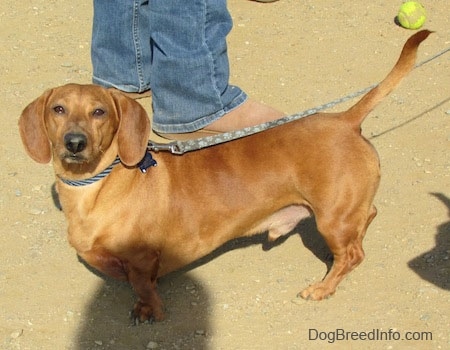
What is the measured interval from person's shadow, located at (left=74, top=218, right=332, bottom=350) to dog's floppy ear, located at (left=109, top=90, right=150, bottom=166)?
0.80 m

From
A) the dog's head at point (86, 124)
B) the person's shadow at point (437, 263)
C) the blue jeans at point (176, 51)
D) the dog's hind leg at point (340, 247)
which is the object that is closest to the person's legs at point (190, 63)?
the blue jeans at point (176, 51)

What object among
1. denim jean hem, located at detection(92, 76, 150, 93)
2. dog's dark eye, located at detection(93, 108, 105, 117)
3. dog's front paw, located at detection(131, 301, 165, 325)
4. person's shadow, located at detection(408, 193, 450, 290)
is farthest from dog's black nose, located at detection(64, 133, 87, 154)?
person's shadow, located at detection(408, 193, 450, 290)

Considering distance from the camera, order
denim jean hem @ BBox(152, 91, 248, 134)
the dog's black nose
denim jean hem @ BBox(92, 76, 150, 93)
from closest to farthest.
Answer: the dog's black nose, denim jean hem @ BBox(152, 91, 248, 134), denim jean hem @ BBox(92, 76, 150, 93)

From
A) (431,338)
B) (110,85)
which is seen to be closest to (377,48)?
(110,85)

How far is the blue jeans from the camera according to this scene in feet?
13.5

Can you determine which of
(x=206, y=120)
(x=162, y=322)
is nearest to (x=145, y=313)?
(x=162, y=322)

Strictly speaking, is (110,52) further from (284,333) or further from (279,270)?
(284,333)

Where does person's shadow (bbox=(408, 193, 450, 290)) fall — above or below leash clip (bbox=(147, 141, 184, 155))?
below

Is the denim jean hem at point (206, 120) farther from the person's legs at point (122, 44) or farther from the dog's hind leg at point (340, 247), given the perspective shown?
the dog's hind leg at point (340, 247)

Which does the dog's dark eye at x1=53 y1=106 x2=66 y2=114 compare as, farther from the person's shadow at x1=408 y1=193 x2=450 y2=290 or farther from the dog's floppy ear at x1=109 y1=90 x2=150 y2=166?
the person's shadow at x1=408 y1=193 x2=450 y2=290

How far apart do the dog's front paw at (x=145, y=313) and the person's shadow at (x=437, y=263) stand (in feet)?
4.37

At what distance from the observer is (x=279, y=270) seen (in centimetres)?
401

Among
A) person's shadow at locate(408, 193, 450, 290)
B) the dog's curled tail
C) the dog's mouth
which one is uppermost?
the dog's curled tail

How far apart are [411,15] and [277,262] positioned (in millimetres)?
2959
